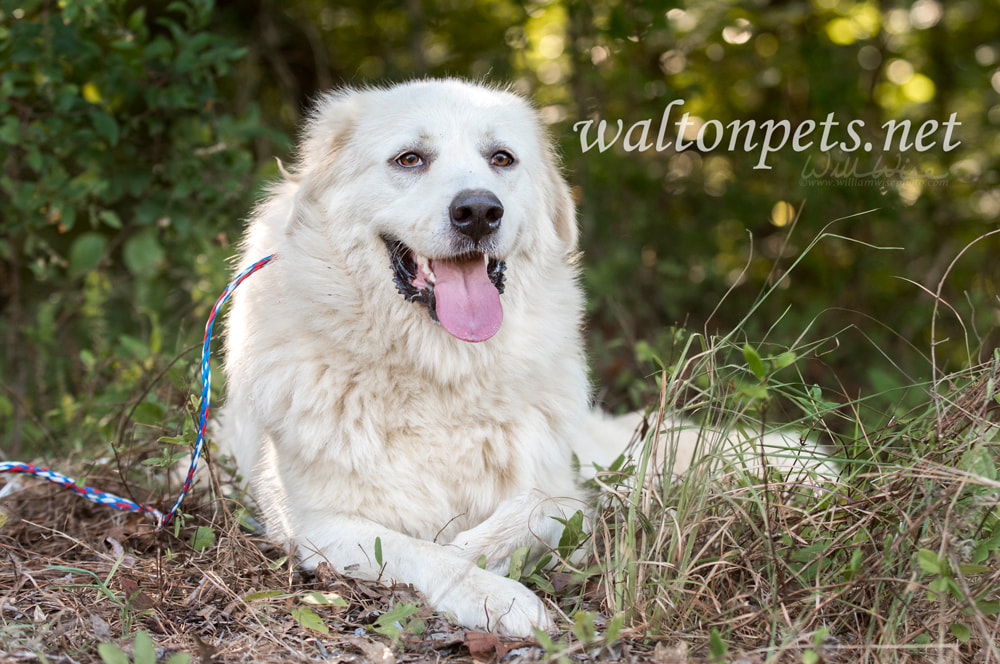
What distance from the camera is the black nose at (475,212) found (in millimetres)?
2631

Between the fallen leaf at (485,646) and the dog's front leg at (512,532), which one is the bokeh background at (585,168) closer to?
the dog's front leg at (512,532)

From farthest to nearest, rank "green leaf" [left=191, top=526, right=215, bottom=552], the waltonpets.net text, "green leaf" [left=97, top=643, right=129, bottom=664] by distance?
the waltonpets.net text → "green leaf" [left=191, top=526, right=215, bottom=552] → "green leaf" [left=97, top=643, right=129, bottom=664]

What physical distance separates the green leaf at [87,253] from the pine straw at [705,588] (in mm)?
2562

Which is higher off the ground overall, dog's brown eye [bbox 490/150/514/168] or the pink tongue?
dog's brown eye [bbox 490/150/514/168]

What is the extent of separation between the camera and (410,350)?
2750mm

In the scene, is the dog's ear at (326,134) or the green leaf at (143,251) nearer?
the dog's ear at (326,134)

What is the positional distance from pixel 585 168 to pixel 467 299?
11.7 ft

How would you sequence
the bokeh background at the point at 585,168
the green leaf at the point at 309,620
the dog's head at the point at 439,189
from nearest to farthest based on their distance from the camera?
the green leaf at the point at 309,620, the dog's head at the point at 439,189, the bokeh background at the point at 585,168

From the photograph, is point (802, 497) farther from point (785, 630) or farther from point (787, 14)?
point (787, 14)

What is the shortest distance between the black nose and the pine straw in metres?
0.93

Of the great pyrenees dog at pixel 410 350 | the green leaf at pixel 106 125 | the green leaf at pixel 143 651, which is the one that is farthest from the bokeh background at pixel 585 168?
the green leaf at pixel 143 651

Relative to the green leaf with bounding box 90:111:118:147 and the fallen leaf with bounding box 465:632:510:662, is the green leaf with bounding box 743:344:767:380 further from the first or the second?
the green leaf with bounding box 90:111:118:147

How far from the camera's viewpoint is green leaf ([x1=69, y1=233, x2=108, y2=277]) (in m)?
4.68

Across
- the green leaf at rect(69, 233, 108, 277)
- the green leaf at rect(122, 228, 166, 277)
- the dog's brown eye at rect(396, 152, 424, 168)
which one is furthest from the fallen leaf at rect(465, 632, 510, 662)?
the green leaf at rect(69, 233, 108, 277)
